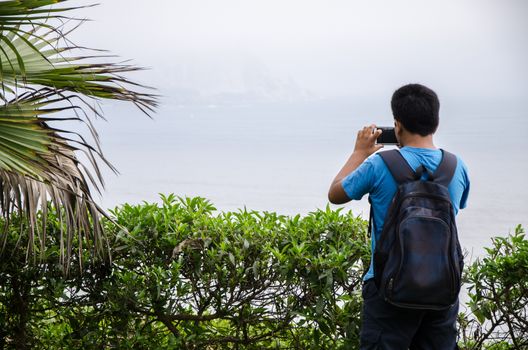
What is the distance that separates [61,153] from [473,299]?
2.17 metres

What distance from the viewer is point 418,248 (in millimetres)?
2625

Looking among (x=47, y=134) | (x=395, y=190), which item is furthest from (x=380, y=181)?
(x=47, y=134)

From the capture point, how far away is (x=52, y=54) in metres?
3.71

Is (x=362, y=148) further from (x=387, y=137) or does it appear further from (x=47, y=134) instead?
(x=47, y=134)

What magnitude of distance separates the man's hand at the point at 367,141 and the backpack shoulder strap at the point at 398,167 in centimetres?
18

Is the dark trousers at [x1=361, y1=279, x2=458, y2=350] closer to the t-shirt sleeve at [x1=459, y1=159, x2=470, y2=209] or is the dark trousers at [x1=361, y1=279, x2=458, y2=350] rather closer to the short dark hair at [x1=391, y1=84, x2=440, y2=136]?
the t-shirt sleeve at [x1=459, y1=159, x2=470, y2=209]

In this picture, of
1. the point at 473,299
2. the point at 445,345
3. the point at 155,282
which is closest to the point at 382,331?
the point at 445,345

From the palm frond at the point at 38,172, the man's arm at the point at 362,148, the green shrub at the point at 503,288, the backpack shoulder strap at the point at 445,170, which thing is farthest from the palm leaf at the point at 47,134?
the green shrub at the point at 503,288

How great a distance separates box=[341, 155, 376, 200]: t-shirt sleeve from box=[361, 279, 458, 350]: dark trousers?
14.3 inches

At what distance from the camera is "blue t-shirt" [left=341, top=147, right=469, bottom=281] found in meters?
2.79

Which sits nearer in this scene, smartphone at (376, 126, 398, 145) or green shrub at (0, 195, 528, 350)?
smartphone at (376, 126, 398, 145)

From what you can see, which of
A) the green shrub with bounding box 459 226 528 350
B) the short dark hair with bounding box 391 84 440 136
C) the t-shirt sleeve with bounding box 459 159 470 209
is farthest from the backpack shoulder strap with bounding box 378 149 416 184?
the green shrub with bounding box 459 226 528 350

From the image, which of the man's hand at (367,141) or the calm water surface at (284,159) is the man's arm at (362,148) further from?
the calm water surface at (284,159)

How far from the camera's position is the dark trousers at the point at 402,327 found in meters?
2.76
